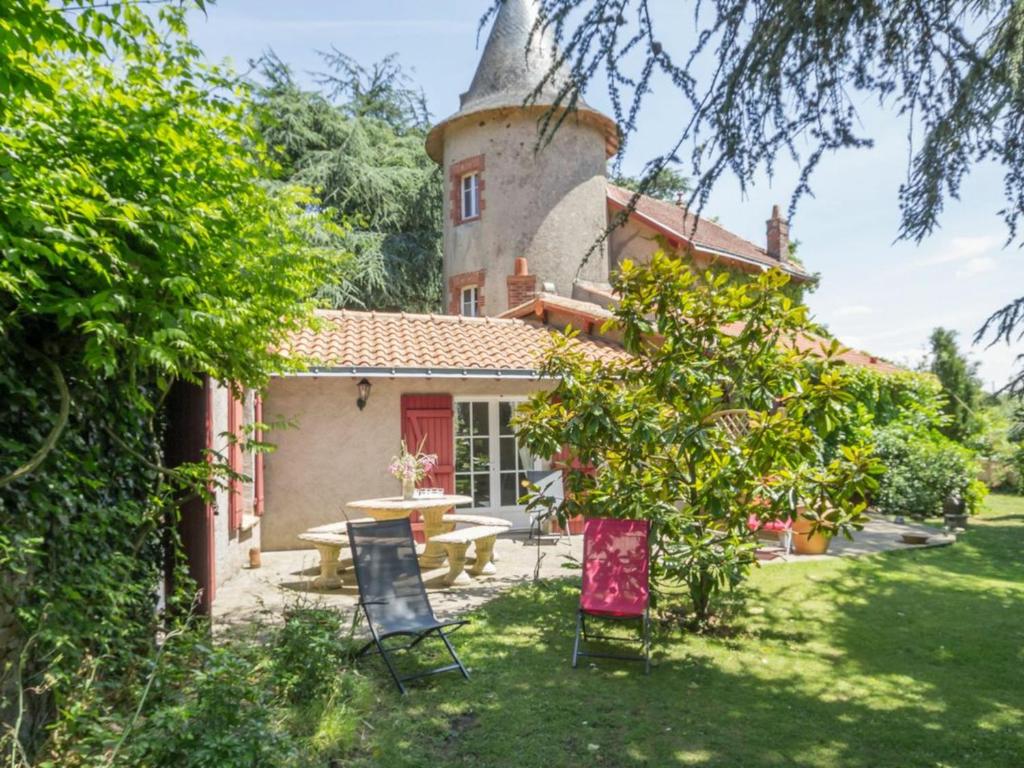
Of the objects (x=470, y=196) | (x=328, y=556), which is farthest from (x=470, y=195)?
(x=328, y=556)

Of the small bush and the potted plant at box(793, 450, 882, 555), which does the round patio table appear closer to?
the potted plant at box(793, 450, 882, 555)

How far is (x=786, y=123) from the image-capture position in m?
3.77

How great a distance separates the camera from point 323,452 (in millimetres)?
10688

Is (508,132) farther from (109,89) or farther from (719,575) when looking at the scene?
(109,89)

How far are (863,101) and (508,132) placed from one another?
14375mm

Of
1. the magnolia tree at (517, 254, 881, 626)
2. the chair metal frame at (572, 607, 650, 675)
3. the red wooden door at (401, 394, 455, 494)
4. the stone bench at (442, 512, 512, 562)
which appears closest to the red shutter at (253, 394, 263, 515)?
the red wooden door at (401, 394, 455, 494)

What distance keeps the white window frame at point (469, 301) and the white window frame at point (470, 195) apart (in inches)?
70.3

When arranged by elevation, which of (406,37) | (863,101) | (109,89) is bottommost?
(109,89)

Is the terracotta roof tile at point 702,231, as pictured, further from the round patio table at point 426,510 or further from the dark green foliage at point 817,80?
the dark green foliage at point 817,80

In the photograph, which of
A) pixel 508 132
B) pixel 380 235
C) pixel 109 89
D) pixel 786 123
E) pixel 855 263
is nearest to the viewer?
pixel 109 89

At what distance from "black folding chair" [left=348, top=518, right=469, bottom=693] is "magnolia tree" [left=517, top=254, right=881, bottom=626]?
5.45 feet

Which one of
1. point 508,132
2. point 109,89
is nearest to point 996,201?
point 109,89

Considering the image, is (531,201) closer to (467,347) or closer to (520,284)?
(520,284)

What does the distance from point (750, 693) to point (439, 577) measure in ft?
14.2
